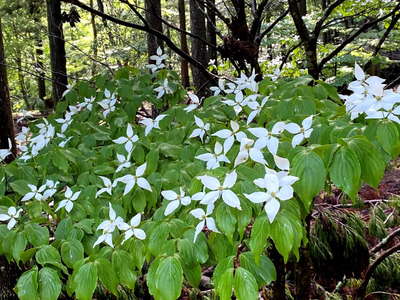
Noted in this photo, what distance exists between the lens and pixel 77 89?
2.15 m

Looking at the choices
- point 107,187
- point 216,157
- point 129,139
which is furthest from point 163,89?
point 216,157

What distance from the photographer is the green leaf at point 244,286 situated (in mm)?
887

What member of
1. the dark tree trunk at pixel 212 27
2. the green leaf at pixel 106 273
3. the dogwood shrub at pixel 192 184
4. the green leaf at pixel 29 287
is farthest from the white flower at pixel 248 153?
the dark tree trunk at pixel 212 27

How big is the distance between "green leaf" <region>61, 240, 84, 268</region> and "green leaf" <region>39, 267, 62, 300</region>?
0.06 metres

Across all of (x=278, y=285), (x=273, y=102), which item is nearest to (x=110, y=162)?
(x=273, y=102)

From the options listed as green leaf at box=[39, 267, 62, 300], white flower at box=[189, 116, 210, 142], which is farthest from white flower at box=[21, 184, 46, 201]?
white flower at box=[189, 116, 210, 142]

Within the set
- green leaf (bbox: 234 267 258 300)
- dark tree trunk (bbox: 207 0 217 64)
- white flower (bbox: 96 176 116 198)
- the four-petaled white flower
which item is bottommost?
green leaf (bbox: 234 267 258 300)

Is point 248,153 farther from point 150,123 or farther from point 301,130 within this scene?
point 150,123

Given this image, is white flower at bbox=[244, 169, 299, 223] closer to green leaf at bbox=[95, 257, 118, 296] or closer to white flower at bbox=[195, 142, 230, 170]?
white flower at bbox=[195, 142, 230, 170]

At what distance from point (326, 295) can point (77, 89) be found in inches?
81.2

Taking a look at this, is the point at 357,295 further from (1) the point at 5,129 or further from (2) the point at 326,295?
(1) the point at 5,129

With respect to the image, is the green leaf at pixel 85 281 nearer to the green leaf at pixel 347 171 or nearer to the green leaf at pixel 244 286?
the green leaf at pixel 244 286

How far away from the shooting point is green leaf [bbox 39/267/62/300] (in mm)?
1120

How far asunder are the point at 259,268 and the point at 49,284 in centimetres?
61
